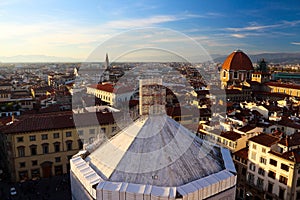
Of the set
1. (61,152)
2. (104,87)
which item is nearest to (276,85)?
(104,87)

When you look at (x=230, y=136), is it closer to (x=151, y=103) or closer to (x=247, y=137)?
(x=247, y=137)

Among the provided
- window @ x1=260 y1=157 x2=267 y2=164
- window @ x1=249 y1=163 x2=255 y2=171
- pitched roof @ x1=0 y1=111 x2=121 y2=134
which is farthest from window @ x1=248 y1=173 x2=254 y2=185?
pitched roof @ x1=0 y1=111 x2=121 y2=134

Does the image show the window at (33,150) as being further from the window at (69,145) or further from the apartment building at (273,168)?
the apartment building at (273,168)

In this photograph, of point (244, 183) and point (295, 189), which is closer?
point (295, 189)

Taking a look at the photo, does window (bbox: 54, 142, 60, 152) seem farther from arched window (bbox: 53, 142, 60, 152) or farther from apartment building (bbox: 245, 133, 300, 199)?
apartment building (bbox: 245, 133, 300, 199)

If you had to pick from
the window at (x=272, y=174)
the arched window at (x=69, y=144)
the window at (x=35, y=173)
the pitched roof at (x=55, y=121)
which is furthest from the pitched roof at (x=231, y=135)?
the window at (x=35, y=173)

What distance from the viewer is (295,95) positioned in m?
71.1

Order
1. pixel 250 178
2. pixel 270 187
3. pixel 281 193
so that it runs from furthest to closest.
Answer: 1. pixel 250 178
2. pixel 270 187
3. pixel 281 193

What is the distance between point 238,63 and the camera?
9350 centimetres

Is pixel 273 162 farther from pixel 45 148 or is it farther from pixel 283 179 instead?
pixel 45 148

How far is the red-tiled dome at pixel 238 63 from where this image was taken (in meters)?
92.9

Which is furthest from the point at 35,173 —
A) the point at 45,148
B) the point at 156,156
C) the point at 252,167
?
the point at 252,167

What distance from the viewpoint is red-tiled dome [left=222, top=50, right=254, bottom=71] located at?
305 feet

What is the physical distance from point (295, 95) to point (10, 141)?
224 ft
